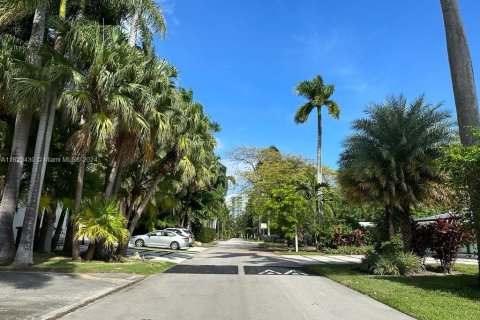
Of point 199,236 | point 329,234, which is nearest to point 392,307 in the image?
point 329,234

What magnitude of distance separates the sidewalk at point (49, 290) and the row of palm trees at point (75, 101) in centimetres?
284

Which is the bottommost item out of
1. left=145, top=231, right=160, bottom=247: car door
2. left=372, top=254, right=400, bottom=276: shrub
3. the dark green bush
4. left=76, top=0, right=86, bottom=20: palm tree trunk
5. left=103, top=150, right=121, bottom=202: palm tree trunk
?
left=372, top=254, right=400, bottom=276: shrub

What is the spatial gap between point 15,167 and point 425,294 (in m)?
14.1

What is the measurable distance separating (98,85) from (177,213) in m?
30.6

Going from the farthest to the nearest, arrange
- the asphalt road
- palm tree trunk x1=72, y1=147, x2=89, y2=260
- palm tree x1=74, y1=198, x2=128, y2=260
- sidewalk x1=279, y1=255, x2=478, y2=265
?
sidewalk x1=279, y1=255, x2=478, y2=265 < palm tree trunk x1=72, y1=147, x2=89, y2=260 < palm tree x1=74, y1=198, x2=128, y2=260 < the asphalt road

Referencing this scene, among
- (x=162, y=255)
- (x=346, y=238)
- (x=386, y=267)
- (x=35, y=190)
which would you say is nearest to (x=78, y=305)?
(x=35, y=190)

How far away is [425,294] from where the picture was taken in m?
10.9

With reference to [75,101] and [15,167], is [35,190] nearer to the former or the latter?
[15,167]

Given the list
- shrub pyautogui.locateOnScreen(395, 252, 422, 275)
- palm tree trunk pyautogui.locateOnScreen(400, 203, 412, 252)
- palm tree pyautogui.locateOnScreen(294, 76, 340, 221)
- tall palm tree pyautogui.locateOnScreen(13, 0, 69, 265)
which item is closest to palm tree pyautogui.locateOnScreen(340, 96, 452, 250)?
palm tree trunk pyautogui.locateOnScreen(400, 203, 412, 252)

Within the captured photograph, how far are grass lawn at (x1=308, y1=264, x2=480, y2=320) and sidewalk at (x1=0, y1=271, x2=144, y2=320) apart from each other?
22.3 ft

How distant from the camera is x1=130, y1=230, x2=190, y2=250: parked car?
33.9 m

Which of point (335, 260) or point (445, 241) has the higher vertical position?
point (445, 241)

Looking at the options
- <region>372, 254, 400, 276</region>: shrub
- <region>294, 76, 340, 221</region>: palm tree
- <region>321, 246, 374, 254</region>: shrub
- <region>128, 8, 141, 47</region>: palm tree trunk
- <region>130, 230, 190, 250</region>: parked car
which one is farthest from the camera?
<region>294, 76, 340, 221</region>: palm tree

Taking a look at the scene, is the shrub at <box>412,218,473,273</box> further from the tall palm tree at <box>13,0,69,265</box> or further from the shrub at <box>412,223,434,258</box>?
the tall palm tree at <box>13,0,69,265</box>
